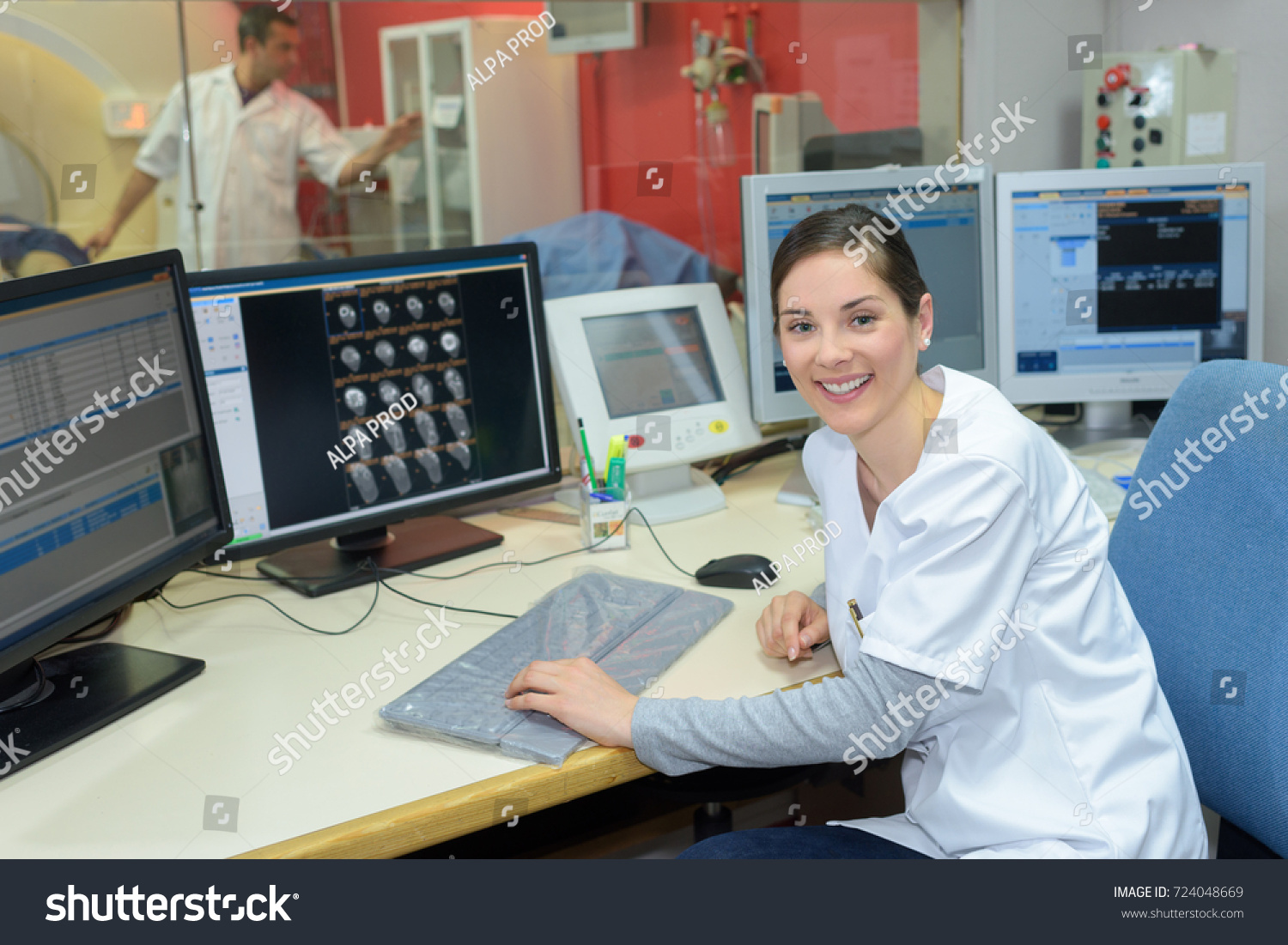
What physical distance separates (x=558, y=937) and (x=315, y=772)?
11.2 inches

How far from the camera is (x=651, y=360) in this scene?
1798mm

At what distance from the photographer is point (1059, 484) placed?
3.61 feet

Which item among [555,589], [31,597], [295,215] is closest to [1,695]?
[31,597]

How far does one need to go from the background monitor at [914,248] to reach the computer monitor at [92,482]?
892 millimetres

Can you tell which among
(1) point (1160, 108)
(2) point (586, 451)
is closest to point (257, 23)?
(2) point (586, 451)

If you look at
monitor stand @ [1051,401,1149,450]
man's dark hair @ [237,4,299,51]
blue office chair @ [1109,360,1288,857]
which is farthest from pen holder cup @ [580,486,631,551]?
man's dark hair @ [237,4,299,51]

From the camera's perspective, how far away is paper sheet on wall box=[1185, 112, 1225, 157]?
6.75 ft

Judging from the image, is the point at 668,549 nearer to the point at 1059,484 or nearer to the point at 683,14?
the point at 1059,484

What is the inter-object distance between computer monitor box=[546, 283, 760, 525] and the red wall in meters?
1.25

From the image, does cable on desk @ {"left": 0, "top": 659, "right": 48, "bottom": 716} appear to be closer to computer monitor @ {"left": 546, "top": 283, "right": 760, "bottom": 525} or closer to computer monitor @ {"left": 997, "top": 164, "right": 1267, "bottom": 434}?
computer monitor @ {"left": 546, "top": 283, "right": 760, "bottom": 525}

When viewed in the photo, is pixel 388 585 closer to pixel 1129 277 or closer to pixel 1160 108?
pixel 1129 277

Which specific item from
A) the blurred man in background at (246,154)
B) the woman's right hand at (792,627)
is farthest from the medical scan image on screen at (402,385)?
the blurred man in background at (246,154)

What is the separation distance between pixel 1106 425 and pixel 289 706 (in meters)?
1.63

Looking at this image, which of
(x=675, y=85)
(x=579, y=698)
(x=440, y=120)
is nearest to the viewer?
(x=579, y=698)
